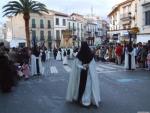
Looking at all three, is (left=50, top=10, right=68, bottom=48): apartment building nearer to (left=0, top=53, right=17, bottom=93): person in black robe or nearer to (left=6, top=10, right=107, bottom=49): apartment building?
(left=6, top=10, right=107, bottom=49): apartment building

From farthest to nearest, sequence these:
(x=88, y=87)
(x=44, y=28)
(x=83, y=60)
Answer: (x=44, y=28) → (x=83, y=60) → (x=88, y=87)

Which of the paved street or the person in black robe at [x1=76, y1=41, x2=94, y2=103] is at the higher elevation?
the person in black robe at [x1=76, y1=41, x2=94, y2=103]

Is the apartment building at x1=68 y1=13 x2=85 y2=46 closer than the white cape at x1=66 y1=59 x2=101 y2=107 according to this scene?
No

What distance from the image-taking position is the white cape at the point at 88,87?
405 inches

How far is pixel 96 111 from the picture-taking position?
963cm

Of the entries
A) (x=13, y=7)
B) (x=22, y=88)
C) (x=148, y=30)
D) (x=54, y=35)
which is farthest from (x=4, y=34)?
(x=22, y=88)

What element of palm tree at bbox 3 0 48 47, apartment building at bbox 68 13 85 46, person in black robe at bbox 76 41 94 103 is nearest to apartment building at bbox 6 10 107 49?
apartment building at bbox 68 13 85 46

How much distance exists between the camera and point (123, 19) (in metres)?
61.4

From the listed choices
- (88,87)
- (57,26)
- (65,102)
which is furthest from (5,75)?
(57,26)

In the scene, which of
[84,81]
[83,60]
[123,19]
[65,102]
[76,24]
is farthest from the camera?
[76,24]

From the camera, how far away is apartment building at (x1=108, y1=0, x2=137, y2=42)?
5256 cm

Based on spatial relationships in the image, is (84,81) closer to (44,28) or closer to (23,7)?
(23,7)

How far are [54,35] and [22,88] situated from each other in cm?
8070

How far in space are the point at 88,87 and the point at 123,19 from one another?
52195 millimetres
